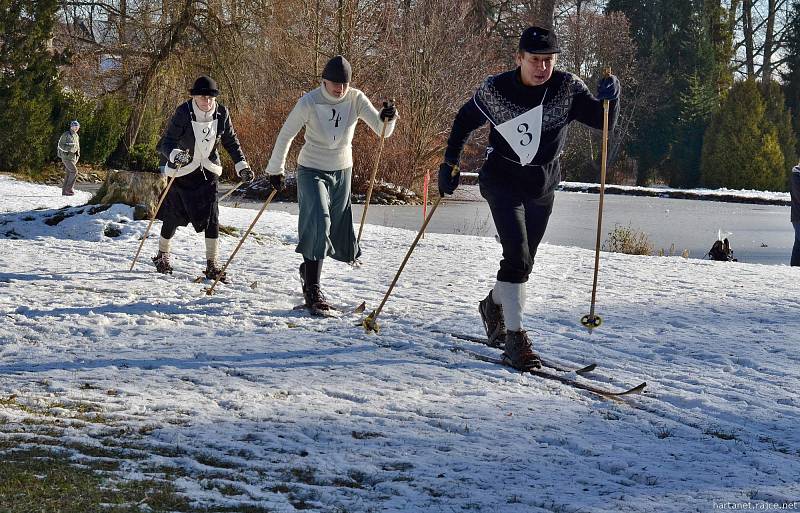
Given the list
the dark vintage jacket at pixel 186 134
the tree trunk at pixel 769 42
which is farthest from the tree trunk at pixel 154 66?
the tree trunk at pixel 769 42

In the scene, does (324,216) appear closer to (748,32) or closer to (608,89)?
(608,89)

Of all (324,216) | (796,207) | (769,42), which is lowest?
(324,216)

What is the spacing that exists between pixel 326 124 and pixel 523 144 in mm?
2048

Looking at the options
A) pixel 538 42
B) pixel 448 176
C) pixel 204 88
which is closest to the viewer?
pixel 538 42

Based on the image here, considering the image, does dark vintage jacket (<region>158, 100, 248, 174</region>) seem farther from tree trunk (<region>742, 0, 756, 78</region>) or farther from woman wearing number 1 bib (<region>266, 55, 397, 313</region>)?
tree trunk (<region>742, 0, 756, 78</region>)

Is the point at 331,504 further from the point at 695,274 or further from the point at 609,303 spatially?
the point at 695,274

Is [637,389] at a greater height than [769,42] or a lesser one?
lesser

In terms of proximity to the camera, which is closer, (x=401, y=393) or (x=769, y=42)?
(x=401, y=393)

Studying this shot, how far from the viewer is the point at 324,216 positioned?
287 inches

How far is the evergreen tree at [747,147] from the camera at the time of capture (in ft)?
107

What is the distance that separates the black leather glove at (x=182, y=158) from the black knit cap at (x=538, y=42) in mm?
4063

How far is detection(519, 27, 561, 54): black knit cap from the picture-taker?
5516mm

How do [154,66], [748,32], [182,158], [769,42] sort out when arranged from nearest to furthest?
[182,158], [154,66], [769,42], [748,32]

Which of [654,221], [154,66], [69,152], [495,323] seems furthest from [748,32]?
[495,323]
